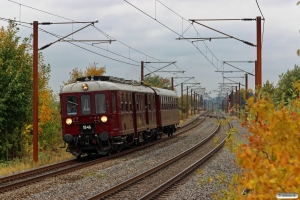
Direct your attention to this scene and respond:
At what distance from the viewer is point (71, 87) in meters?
20.1

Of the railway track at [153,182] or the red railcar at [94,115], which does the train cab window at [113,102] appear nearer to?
the red railcar at [94,115]

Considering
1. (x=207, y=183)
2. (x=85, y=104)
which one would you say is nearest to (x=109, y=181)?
(x=207, y=183)

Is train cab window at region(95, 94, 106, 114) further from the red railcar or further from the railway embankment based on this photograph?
the railway embankment

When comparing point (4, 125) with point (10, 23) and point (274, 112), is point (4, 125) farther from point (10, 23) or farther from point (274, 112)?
point (274, 112)

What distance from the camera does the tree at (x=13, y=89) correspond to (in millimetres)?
22203

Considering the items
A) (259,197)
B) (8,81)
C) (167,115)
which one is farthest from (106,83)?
(259,197)

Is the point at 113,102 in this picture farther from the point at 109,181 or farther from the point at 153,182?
the point at 153,182

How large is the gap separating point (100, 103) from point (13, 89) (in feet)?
15.2

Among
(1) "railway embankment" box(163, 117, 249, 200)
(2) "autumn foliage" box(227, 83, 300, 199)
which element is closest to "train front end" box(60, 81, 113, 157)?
(1) "railway embankment" box(163, 117, 249, 200)

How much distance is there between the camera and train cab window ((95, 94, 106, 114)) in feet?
64.3

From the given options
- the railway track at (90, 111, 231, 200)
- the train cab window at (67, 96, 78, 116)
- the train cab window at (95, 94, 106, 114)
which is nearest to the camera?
the railway track at (90, 111, 231, 200)

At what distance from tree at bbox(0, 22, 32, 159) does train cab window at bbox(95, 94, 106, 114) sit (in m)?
4.15

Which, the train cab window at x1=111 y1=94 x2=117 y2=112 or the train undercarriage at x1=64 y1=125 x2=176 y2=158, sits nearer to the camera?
the train undercarriage at x1=64 y1=125 x2=176 y2=158

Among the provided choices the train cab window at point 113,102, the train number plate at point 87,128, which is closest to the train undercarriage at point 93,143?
the train number plate at point 87,128
